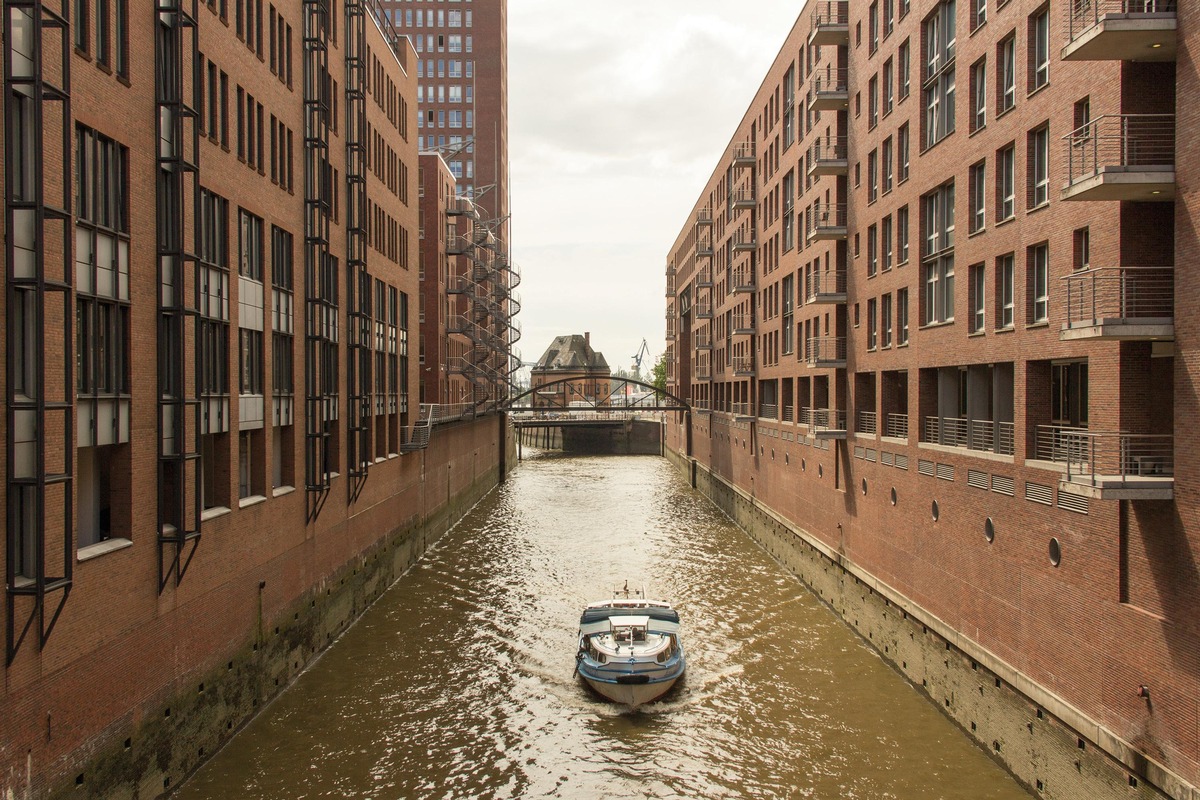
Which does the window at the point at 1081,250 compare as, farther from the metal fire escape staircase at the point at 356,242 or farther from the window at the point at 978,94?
the metal fire escape staircase at the point at 356,242

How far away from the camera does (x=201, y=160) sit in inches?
690

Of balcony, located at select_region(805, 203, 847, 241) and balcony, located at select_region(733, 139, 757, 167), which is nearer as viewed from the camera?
balcony, located at select_region(805, 203, 847, 241)

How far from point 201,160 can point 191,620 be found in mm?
8440

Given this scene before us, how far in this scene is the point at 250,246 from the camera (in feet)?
67.0

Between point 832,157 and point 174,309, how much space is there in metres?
22.0

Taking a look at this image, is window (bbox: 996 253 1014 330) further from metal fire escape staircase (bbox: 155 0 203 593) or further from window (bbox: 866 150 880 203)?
metal fire escape staircase (bbox: 155 0 203 593)

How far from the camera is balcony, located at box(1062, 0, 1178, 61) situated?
12555 mm

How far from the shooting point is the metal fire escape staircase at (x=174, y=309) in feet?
50.5

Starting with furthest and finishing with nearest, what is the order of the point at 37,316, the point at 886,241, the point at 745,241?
the point at 745,241 < the point at 886,241 < the point at 37,316

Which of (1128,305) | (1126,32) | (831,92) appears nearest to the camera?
(1126,32)

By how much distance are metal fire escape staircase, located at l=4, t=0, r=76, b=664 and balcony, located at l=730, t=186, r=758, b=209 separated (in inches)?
1424

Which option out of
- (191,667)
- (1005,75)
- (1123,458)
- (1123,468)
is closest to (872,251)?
(1005,75)

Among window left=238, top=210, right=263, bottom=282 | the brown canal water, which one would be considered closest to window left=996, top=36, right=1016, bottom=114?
the brown canal water

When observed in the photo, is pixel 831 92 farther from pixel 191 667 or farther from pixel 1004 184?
pixel 191 667
